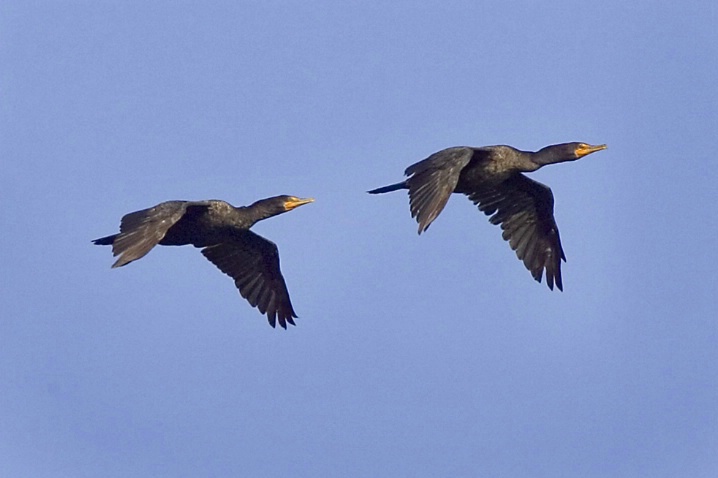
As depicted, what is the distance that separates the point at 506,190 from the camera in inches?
1041

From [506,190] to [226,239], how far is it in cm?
430

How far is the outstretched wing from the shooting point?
26.5 m

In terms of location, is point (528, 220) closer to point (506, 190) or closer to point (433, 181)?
point (506, 190)

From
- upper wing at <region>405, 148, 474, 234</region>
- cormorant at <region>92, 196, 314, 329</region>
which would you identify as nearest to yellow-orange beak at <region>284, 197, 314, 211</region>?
cormorant at <region>92, 196, 314, 329</region>

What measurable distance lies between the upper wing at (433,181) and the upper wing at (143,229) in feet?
10.4

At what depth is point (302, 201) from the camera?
83.1 feet

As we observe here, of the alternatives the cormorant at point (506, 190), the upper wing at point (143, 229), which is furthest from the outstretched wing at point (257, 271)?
the upper wing at point (143, 229)

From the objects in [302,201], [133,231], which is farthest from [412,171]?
[133,231]

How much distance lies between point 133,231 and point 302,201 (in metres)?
3.08

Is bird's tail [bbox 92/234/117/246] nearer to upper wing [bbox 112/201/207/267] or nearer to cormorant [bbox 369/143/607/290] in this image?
upper wing [bbox 112/201/207/267]

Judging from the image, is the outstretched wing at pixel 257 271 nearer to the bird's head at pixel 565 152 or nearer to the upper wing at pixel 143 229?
the upper wing at pixel 143 229

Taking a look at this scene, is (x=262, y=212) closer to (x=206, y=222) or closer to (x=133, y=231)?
(x=206, y=222)

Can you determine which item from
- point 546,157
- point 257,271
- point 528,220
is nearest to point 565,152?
point 546,157

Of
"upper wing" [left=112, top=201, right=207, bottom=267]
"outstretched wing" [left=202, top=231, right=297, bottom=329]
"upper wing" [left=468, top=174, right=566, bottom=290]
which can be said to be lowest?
"upper wing" [left=112, top=201, right=207, bottom=267]
